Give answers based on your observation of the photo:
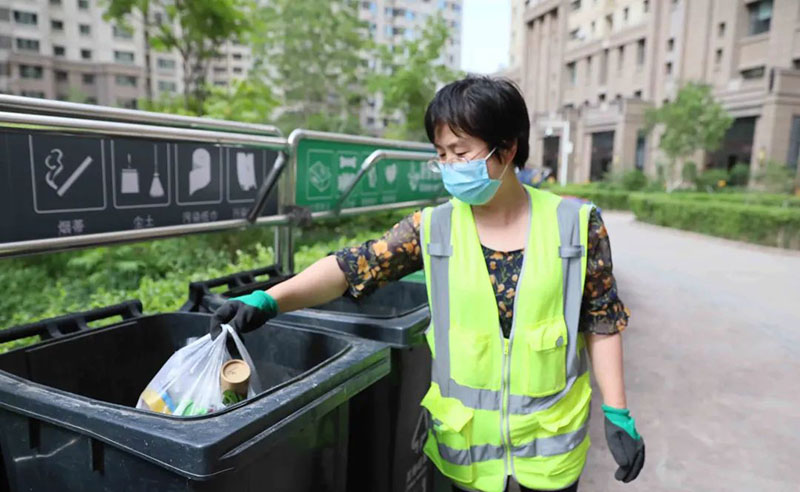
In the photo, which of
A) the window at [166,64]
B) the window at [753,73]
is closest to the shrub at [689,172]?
the window at [753,73]

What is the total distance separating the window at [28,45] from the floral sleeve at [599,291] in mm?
50217

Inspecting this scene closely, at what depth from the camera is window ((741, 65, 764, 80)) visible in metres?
27.5

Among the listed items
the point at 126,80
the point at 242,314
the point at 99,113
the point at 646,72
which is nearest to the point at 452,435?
the point at 242,314

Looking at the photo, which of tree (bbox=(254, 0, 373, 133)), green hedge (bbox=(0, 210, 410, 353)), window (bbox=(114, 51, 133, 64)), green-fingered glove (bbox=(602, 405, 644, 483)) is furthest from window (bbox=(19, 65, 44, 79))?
green-fingered glove (bbox=(602, 405, 644, 483))

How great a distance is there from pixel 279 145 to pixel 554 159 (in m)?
40.0

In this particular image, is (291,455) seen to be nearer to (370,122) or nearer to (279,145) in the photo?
(279,145)

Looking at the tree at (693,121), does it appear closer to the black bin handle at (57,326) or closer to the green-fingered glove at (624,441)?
the green-fingered glove at (624,441)

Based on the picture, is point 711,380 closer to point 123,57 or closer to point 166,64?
point 123,57

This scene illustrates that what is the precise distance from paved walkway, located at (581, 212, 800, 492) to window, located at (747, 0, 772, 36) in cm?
2414

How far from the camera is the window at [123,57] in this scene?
152 feet

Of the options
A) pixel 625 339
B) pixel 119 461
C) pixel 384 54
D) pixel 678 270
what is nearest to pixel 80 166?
pixel 119 461

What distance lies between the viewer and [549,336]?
1.42 meters

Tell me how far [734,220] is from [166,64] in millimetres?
52330

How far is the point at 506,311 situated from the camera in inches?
58.0
